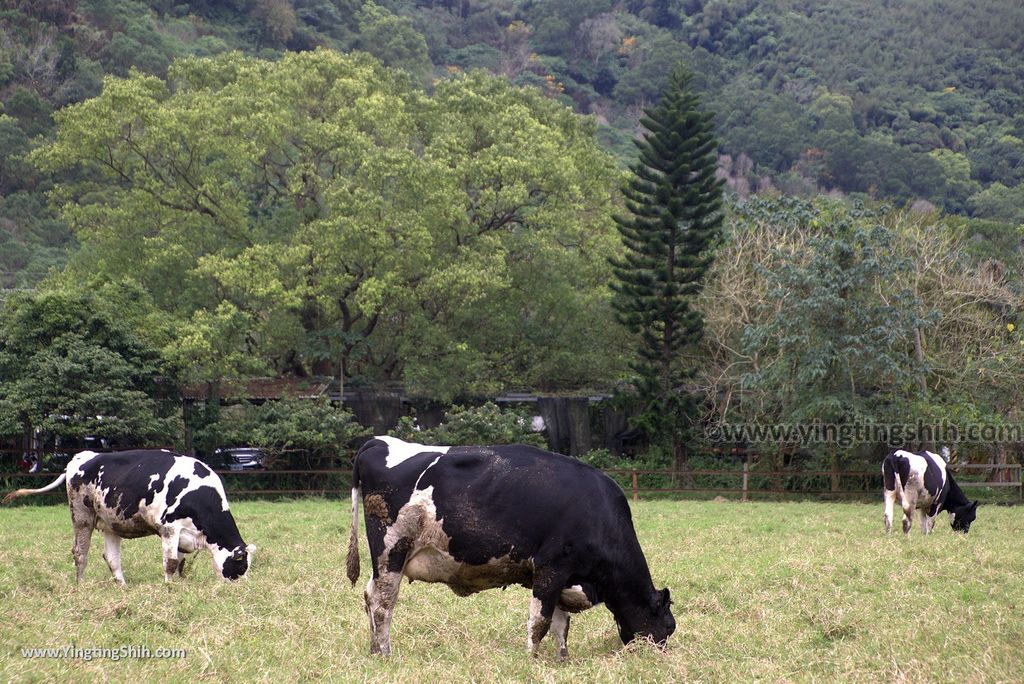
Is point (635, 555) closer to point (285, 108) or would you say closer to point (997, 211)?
point (285, 108)

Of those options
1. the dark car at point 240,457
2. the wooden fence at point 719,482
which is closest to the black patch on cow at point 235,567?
the wooden fence at point 719,482

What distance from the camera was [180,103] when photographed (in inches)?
1158

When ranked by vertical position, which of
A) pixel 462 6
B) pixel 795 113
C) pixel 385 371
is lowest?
pixel 385 371

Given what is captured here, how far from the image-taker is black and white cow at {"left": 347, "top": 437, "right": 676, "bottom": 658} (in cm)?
718

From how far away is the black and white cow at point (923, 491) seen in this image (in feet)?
49.2

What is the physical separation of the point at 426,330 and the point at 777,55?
6252cm

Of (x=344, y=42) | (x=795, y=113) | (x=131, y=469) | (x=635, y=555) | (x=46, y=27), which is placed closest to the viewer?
(x=635, y=555)

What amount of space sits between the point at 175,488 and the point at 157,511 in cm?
28

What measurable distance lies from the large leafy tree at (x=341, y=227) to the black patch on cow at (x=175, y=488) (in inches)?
594

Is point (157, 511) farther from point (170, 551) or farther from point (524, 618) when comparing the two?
point (524, 618)

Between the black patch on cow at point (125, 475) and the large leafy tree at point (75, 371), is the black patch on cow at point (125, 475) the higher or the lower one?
the higher one

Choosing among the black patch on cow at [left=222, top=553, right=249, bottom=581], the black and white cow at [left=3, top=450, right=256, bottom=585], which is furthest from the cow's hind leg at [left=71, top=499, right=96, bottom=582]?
the black patch on cow at [left=222, top=553, right=249, bottom=581]

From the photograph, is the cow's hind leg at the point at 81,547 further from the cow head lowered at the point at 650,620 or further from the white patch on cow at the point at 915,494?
the white patch on cow at the point at 915,494

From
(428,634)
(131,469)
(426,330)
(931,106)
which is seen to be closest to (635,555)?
(428,634)
